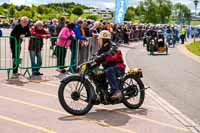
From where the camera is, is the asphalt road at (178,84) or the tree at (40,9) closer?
the asphalt road at (178,84)

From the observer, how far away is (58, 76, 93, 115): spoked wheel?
8789 millimetres

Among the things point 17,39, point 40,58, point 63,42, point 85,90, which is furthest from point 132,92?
point 63,42

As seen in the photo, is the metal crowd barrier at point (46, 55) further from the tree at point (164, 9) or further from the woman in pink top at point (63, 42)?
the tree at point (164, 9)

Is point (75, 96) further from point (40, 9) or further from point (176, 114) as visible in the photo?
point (40, 9)

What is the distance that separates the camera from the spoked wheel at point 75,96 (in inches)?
346

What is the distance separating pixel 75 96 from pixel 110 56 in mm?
1018

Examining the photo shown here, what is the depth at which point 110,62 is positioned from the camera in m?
9.20

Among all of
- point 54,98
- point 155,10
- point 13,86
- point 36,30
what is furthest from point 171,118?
point 155,10

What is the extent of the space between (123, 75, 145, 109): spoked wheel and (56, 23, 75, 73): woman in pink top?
5.43 m

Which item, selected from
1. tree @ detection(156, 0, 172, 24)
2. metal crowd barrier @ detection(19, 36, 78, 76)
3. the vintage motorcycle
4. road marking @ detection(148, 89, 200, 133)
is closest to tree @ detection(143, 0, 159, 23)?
tree @ detection(156, 0, 172, 24)

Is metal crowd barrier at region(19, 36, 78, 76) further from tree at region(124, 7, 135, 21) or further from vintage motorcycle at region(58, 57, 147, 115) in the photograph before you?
tree at region(124, 7, 135, 21)

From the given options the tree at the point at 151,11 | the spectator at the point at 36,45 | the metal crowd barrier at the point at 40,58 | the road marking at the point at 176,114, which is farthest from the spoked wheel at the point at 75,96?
the tree at the point at 151,11

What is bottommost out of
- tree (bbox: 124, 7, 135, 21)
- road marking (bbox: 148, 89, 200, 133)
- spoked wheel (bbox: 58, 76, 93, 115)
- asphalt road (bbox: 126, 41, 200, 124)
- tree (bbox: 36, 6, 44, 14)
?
road marking (bbox: 148, 89, 200, 133)

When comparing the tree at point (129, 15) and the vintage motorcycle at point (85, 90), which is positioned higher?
the tree at point (129, 15)
